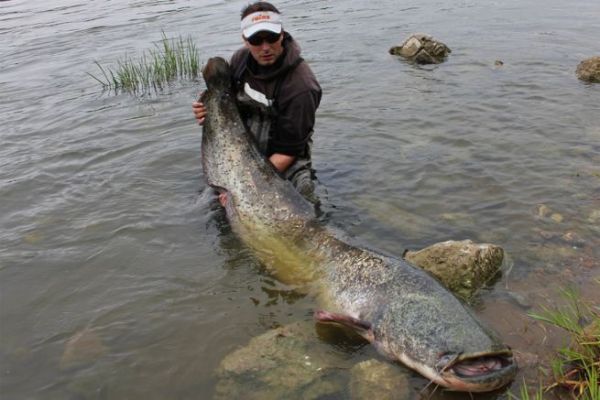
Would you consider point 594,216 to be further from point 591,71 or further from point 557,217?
point 591,71

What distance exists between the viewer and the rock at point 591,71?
29.8 feet

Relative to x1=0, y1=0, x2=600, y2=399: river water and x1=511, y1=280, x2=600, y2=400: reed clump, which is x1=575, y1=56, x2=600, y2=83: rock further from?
x1=511, y1=280, x2=600, y2=400: reed clump

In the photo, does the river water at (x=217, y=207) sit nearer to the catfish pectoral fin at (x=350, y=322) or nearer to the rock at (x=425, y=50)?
the catfish pectoral fin at (x=350, y=322)

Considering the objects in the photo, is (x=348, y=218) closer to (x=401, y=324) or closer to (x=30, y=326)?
(x=401, y=324)

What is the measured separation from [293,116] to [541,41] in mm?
8788

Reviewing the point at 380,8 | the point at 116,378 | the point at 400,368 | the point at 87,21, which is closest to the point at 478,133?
the point at 400,368

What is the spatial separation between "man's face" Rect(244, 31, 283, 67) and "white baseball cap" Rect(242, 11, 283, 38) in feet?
0.14

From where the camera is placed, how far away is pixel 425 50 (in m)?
11.0

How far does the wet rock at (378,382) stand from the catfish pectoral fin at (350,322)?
0.94 feet

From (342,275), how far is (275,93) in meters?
2.35

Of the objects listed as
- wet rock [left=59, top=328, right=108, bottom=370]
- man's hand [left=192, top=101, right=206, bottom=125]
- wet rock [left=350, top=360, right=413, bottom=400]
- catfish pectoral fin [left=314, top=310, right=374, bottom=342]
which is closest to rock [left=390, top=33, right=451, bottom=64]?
man's hand [left=192, top=101, right=206, bottom=125]

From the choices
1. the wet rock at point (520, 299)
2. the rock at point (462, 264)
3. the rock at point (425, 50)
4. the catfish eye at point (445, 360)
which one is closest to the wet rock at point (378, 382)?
the catfish eye at point (445, 360)

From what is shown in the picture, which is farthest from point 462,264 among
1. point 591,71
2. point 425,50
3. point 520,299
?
point 425,50

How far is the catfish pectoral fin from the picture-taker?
3.86 m
